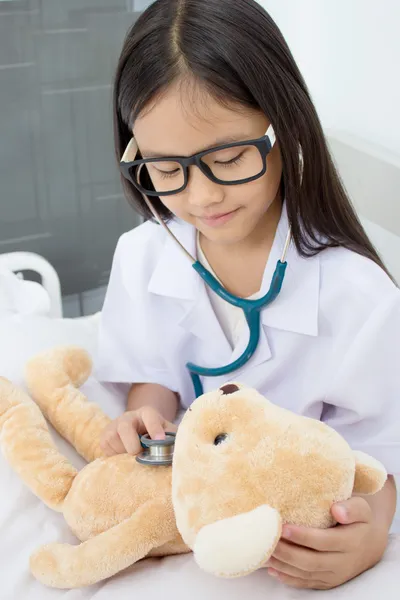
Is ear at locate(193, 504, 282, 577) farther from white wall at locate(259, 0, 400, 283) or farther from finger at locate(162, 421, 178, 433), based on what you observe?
white wall at locate(259, 0, 400, 283)

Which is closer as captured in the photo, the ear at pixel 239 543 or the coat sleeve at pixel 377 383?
the ear at pixel 239 543

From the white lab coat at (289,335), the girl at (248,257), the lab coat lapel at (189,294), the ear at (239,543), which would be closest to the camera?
the ear at (239,543)

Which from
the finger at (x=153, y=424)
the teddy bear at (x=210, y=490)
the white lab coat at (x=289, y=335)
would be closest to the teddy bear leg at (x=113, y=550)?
the teddy bear at (x=210, y=490)

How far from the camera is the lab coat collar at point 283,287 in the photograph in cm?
115

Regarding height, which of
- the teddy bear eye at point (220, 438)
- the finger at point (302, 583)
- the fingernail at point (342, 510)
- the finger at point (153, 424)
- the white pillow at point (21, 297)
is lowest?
the white pillow at point (21, 297)

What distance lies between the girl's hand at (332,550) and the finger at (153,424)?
0.71 ft

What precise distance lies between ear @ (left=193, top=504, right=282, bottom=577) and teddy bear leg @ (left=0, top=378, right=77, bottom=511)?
1.18 feet

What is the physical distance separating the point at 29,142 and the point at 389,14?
99 cm

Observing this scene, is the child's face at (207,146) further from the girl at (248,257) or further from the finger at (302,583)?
the finger at (302,583)

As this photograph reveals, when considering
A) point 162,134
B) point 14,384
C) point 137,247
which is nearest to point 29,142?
point 137,247

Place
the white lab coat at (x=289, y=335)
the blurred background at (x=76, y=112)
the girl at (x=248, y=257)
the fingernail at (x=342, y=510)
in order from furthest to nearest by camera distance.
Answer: the blurred background at (x=76, y=112) < the white lab coat at (x=289, y=335) < the girl at (x=248, y=257) < the fingernail at (x=342, y=510)

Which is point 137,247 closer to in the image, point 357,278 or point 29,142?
point 357,278

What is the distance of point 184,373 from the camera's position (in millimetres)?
1350

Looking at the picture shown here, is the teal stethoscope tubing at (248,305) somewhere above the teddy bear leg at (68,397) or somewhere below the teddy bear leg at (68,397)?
above
